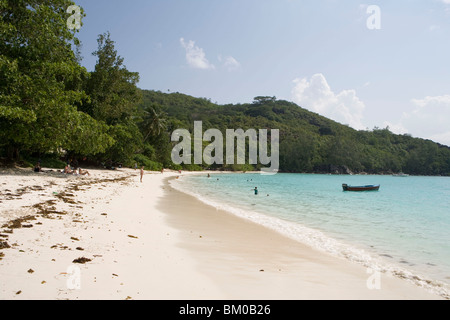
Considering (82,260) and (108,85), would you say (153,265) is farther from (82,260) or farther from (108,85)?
(108,85)

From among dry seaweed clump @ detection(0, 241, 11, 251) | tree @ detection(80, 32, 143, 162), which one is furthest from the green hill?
dry seaweed clump @ detection(0, 241, 11, 251)

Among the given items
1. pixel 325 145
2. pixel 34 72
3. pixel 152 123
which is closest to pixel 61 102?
pixel 34 72

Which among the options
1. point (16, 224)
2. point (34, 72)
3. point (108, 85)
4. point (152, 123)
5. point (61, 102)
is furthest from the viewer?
point (152, 123)

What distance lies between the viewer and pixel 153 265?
5336 millimetres

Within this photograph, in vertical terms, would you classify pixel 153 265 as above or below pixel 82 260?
below

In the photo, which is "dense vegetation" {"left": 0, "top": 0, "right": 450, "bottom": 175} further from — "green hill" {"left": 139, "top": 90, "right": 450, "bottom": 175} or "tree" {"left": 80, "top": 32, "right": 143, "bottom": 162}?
"green hill" {"left": 139, "top": 90, "right": 450, "bottom": 175}

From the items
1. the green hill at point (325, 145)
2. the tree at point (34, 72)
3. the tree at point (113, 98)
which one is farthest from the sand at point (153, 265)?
the green hill at point (325, 145)

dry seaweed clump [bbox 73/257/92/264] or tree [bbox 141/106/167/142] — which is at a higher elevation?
tree [bbox 141/106/167/142]

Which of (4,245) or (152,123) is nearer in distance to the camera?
(4,245)

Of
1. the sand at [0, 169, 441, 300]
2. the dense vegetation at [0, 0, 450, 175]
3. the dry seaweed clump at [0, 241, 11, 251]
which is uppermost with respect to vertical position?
the dense vegetation at [0, 0, 450, 175]

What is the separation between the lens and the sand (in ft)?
13.2

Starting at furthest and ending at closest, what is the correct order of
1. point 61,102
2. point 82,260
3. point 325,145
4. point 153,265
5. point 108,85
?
point 325,145
point 108,85
point 61,102
point 153,265
point 82,260

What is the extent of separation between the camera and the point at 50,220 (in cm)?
778
